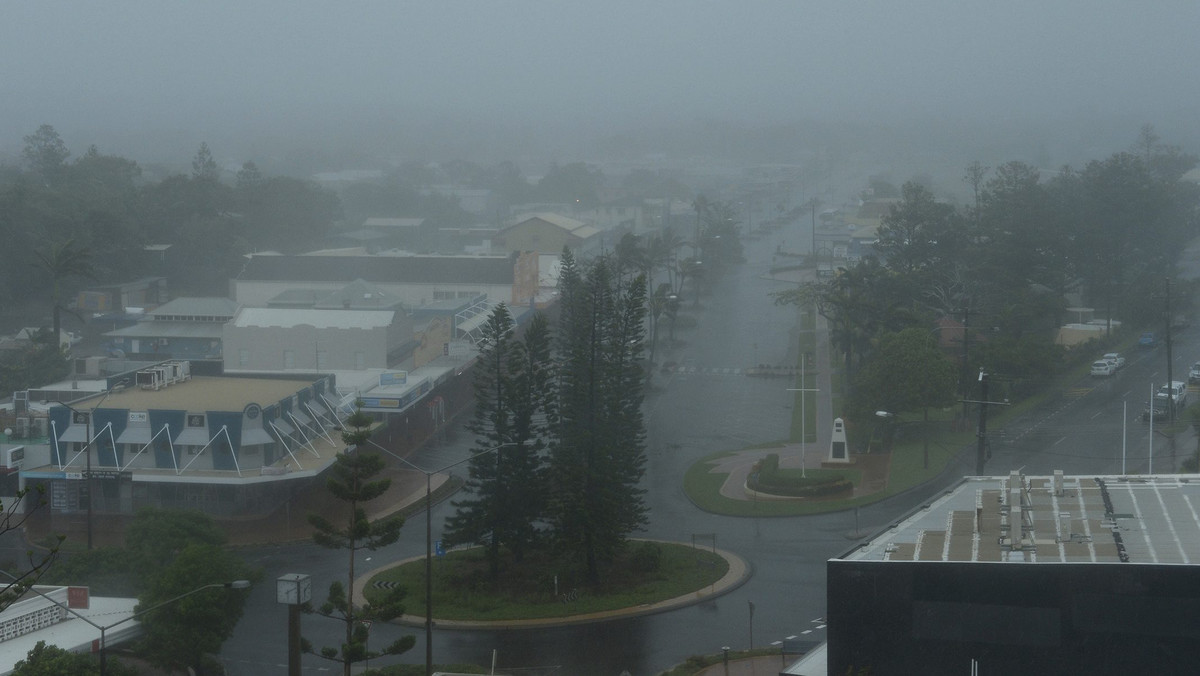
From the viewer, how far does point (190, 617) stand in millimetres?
14430

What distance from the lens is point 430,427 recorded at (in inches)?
1166

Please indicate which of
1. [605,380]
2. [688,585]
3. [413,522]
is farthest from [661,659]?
[413,522]

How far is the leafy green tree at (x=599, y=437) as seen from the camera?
62.7 ft

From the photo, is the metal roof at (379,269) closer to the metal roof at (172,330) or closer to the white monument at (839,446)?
the metal roof at (172,330)

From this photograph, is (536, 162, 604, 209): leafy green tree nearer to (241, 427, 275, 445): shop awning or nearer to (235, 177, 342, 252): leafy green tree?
(235, 177, 342, 252): leafy green tree

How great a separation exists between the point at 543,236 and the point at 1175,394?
106ft

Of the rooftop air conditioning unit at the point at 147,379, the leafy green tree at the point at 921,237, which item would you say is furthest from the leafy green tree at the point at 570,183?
the rooftop air conditioning unit at the point at 147,379

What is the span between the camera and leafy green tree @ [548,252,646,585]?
19109 millimetres

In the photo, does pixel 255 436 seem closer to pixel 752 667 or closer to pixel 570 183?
pixel 752 667

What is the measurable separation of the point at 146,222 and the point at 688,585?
41.6 metres

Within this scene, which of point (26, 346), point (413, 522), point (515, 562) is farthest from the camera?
point (26, 346)

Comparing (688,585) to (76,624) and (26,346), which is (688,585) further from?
(26,346)

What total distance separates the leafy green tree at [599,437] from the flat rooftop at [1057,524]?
541 centimetres

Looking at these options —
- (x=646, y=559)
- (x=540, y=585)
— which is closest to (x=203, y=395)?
(x=540, y=585)
